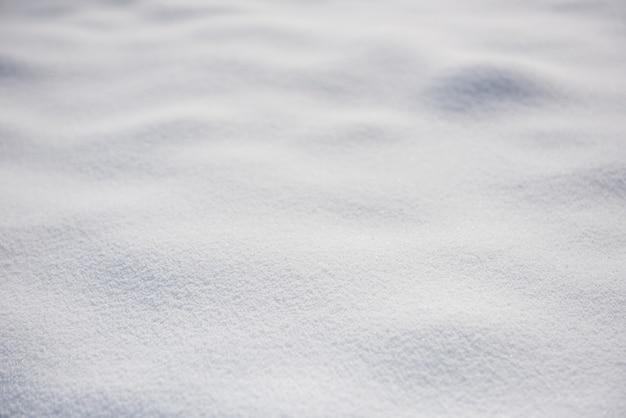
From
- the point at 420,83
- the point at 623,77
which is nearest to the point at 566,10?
the point at 623,77

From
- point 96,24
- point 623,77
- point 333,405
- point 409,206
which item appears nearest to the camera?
point 333,405

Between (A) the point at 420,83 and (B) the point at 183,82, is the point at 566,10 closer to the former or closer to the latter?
(A) the point at 420,83

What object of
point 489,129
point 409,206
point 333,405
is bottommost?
point 333,405

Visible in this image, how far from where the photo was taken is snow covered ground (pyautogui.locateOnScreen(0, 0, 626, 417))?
62 cm

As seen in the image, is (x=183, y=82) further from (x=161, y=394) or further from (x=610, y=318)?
(x=610, y=318)

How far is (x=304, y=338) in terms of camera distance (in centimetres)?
66

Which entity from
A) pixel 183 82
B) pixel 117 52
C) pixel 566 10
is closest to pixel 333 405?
pixel 183 82

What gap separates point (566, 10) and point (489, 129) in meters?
0.76

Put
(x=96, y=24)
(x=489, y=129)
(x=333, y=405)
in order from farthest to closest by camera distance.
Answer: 1. (x=96, y=24)
2. (x=489, y=129)
3. (x=333, y=405)

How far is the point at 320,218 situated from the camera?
0.86 metres

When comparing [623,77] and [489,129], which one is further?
[623,77]

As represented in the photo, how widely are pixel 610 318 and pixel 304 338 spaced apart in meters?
0.46

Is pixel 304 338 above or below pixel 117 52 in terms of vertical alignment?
below

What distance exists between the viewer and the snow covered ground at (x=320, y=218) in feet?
2.03
